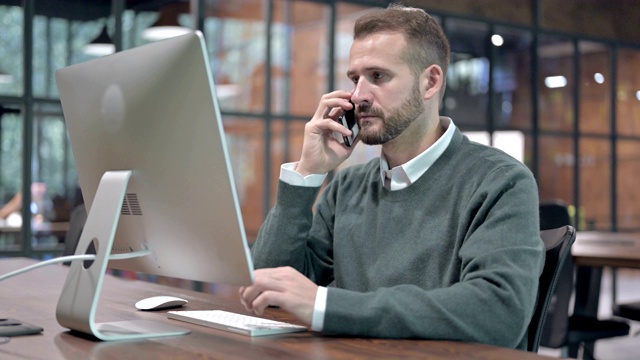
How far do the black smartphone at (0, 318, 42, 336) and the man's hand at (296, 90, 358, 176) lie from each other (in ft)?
2.23

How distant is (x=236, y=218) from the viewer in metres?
1.30

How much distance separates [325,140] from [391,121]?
0.70 feet

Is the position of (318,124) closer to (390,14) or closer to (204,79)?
(390,14)

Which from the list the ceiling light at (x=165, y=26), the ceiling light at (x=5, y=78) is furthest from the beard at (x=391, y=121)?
the ceiling light at (x=165, y=26)

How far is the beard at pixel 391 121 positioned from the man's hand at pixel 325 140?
4.5 inches

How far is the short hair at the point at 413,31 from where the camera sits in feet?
6.00

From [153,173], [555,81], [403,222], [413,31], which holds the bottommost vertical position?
[403,222]

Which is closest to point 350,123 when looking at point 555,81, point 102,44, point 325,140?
point 325,140

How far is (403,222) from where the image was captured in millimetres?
1760

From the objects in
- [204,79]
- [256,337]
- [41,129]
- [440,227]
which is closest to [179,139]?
[204,79]

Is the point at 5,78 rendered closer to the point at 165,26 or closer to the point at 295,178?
the point at 165,26

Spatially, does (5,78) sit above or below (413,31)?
above

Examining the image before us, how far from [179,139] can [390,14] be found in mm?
700

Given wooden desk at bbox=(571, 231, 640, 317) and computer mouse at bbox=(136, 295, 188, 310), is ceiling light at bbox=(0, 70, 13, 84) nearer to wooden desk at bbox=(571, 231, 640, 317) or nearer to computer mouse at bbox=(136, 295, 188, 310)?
wooden desk at bbox=(571, 231, 640, 317)
